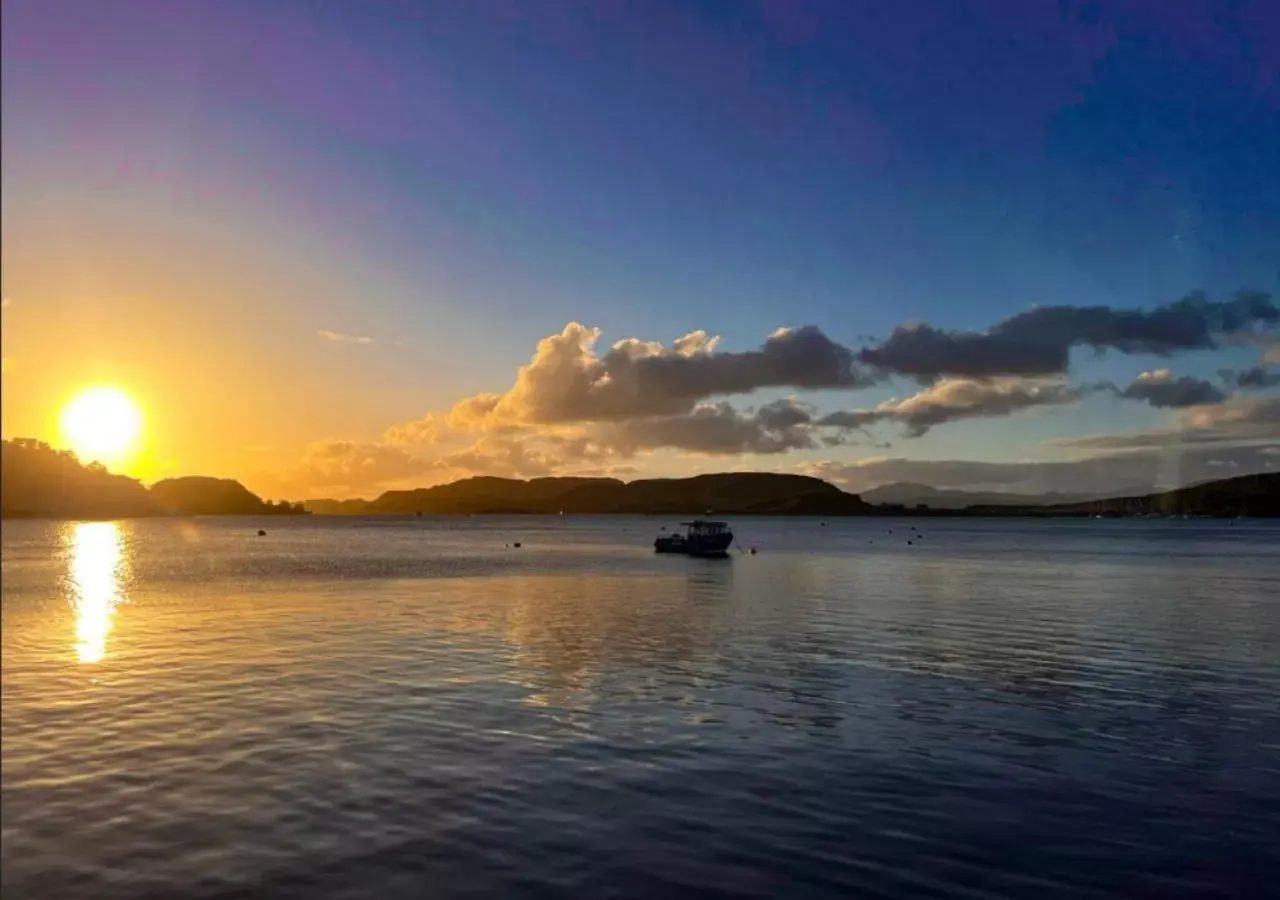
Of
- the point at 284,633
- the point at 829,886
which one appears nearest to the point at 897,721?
the point at 829,886

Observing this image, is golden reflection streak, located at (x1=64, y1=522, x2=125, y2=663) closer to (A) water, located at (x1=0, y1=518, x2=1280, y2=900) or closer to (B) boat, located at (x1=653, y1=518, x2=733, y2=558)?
(A) water, located at (x1=0, y1=518, x2=1280, y2=900)

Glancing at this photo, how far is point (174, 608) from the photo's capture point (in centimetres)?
7038

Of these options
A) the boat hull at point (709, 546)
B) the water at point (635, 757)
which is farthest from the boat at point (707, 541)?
the water at point (635, 757)

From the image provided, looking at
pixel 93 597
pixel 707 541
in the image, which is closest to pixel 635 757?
pixel 93 597

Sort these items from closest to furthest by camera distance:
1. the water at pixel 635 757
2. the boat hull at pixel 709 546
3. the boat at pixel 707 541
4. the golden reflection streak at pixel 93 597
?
the water at pixel 635 757 < the golden reflection streak at pixel 93 597 < the boat hull at pixel 709 546 < the boat at pixel 707 541

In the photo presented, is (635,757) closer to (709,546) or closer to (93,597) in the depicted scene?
(93,597)

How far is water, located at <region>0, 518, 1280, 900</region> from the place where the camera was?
61.5 feet

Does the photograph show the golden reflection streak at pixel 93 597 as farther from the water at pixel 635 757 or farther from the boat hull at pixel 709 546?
the boat hull at pixel 709 546

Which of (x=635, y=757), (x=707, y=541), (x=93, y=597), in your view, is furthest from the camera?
(x=707, y=541)

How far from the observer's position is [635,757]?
2684cm

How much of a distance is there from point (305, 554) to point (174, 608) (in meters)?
88.0

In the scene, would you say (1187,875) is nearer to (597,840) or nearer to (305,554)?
(597,840)

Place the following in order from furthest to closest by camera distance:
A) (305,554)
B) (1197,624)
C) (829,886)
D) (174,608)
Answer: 1. (305,554)
2. (174,608)
3. (1197,624)
4. (829,886)

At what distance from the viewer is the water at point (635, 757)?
18.8 m
